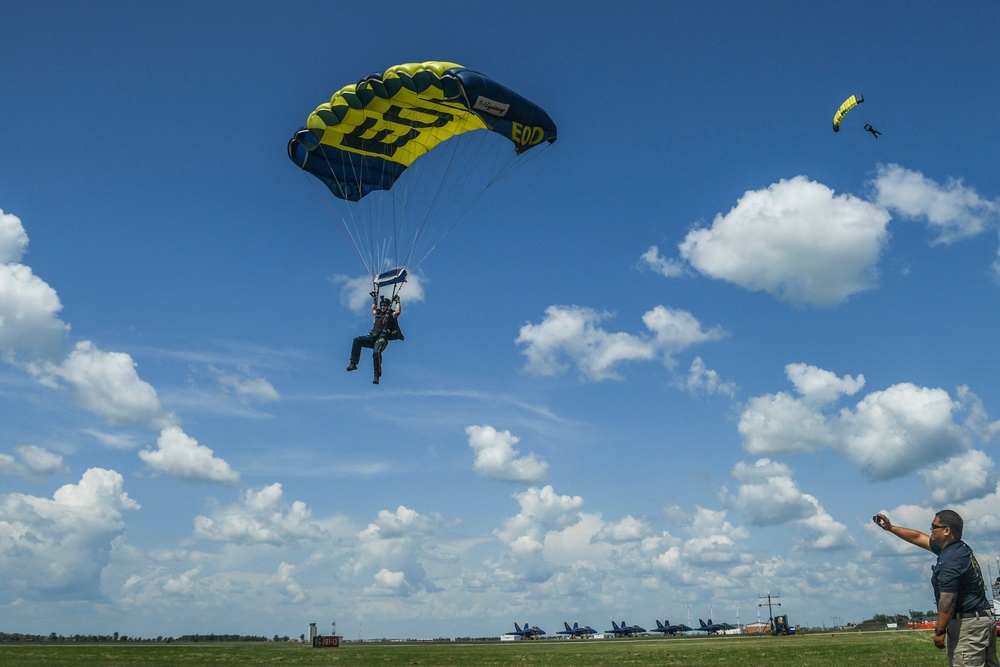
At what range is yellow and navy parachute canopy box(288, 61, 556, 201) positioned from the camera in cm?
2562

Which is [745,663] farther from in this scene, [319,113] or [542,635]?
[542,635]

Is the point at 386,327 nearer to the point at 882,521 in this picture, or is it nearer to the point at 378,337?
the point at 378,337

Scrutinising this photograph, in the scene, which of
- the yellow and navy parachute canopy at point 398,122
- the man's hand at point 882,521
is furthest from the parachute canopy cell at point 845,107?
the man's hand at point 882,521

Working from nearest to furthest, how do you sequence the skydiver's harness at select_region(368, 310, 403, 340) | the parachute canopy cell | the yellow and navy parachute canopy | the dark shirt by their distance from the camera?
1. the dark shirt
2. the yellow and navy parachute canopy
3. the skydiver's harness at select_region(368, 310, 403, 340)
4. the parachute canopy cell

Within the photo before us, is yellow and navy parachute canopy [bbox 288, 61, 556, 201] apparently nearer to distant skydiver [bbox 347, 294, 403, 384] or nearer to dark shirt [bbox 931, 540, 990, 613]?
distant skydiver [bbox 347, 294, 403, 384]

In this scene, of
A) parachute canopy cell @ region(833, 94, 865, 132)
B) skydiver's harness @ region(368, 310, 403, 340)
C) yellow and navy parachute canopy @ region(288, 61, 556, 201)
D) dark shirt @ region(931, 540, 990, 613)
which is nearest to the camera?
dark shirt @ region(931, 540, 990, 613)

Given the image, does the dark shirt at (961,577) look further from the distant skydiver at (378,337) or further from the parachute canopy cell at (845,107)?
the parachute canopy cell at (845,107)

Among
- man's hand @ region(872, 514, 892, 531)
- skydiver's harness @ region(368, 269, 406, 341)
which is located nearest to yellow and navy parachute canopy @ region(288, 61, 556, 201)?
skydiver's harness @ region(368, 269, 406, 341)

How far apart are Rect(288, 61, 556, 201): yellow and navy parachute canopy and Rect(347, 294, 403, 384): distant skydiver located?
7023mm

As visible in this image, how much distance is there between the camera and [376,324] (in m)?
27.2

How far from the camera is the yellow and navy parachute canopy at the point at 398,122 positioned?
2562cm

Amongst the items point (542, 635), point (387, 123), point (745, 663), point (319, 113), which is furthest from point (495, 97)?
point (542, 635)

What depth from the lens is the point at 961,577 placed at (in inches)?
301

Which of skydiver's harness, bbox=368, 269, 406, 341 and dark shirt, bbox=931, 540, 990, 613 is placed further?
skydiver's harness, bbox=368, 269, 406, 341
